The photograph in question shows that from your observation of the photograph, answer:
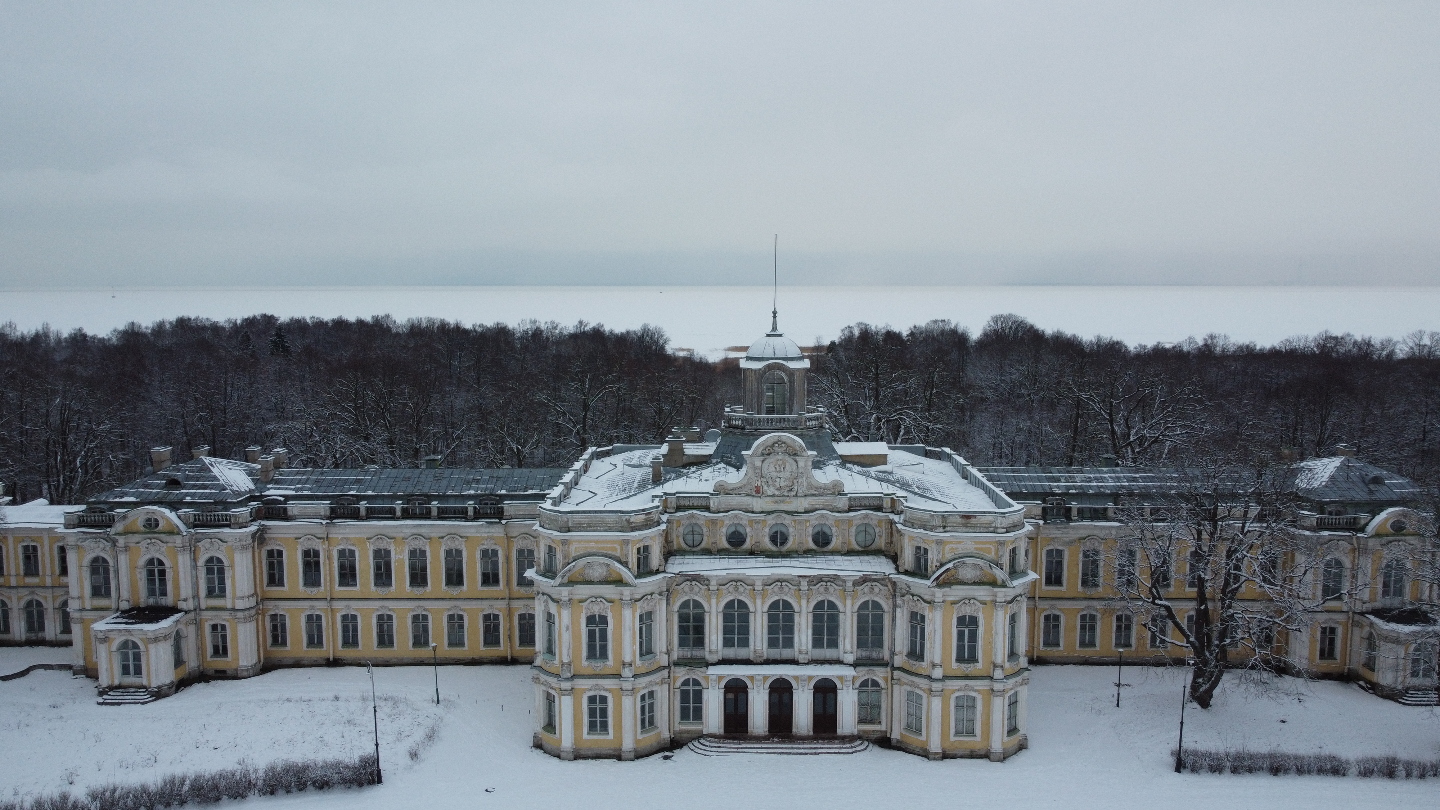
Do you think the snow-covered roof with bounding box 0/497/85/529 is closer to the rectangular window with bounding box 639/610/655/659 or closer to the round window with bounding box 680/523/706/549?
the rectangular window with bounding box 639/610/655/659

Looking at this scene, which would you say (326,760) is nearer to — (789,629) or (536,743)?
(536,743)

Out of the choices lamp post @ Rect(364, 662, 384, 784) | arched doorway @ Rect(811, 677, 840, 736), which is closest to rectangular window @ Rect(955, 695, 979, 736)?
arched doorway @ Rect(811, 677, 840, 736)

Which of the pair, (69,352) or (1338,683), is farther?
(69,352)

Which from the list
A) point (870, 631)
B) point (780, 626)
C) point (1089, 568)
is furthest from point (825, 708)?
point (1089, 568)

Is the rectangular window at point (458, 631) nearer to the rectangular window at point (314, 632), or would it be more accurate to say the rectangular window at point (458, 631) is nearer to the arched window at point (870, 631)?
the rectangular window at point (314, 632)

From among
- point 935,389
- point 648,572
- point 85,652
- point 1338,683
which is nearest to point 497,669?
point 648,572

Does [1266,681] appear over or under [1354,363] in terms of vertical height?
under
